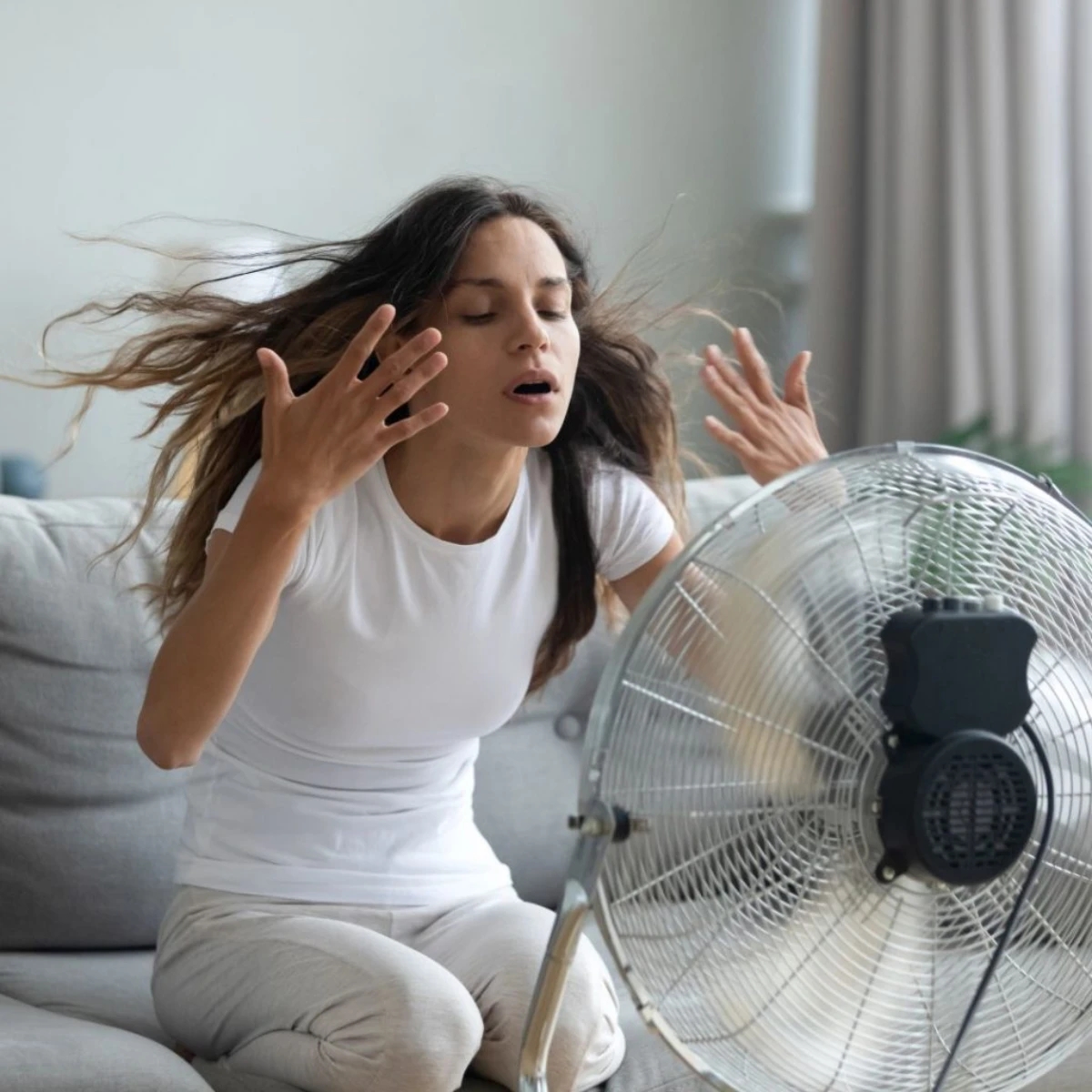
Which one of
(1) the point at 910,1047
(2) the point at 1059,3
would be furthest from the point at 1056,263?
(1) the point at 910,1047

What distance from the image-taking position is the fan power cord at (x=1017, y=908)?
3.22ft

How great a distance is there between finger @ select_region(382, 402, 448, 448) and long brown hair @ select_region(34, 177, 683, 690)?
0.64 ft

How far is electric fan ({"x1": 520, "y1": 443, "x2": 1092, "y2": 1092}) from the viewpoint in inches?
36.1

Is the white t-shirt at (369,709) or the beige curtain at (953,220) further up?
the beige curtain at (953,220)

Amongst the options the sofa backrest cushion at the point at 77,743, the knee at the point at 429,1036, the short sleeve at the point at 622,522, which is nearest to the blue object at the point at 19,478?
the sofa backrest cushion at the point at 77,743

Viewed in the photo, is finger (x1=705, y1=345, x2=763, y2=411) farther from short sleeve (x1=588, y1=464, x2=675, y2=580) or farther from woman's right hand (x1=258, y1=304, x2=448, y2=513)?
woman's right hand (x1=258, y1=304, x2=448, y2=513)

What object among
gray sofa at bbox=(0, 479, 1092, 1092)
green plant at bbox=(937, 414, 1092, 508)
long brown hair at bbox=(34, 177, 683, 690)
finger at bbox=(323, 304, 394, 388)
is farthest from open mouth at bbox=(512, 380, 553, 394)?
green plant at bbox=(937, 414, 1092, 508)

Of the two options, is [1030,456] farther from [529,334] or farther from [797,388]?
[529,334]

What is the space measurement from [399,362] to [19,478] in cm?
157

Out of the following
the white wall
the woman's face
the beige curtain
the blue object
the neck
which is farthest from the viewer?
the beige curtain

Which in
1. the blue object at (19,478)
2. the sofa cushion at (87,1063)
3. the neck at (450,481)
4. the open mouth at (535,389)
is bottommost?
the sofa cushion at (87,1063)

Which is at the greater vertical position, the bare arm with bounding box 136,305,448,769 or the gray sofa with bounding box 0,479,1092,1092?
the bare arm with bounding box 136,305,448,769

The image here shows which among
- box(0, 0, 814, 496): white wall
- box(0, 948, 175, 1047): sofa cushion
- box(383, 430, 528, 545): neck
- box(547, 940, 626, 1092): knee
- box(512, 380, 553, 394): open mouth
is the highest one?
box(0, 0, 814, 496): white wall

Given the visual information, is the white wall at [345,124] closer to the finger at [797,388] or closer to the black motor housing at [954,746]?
the finger at [797,388]
